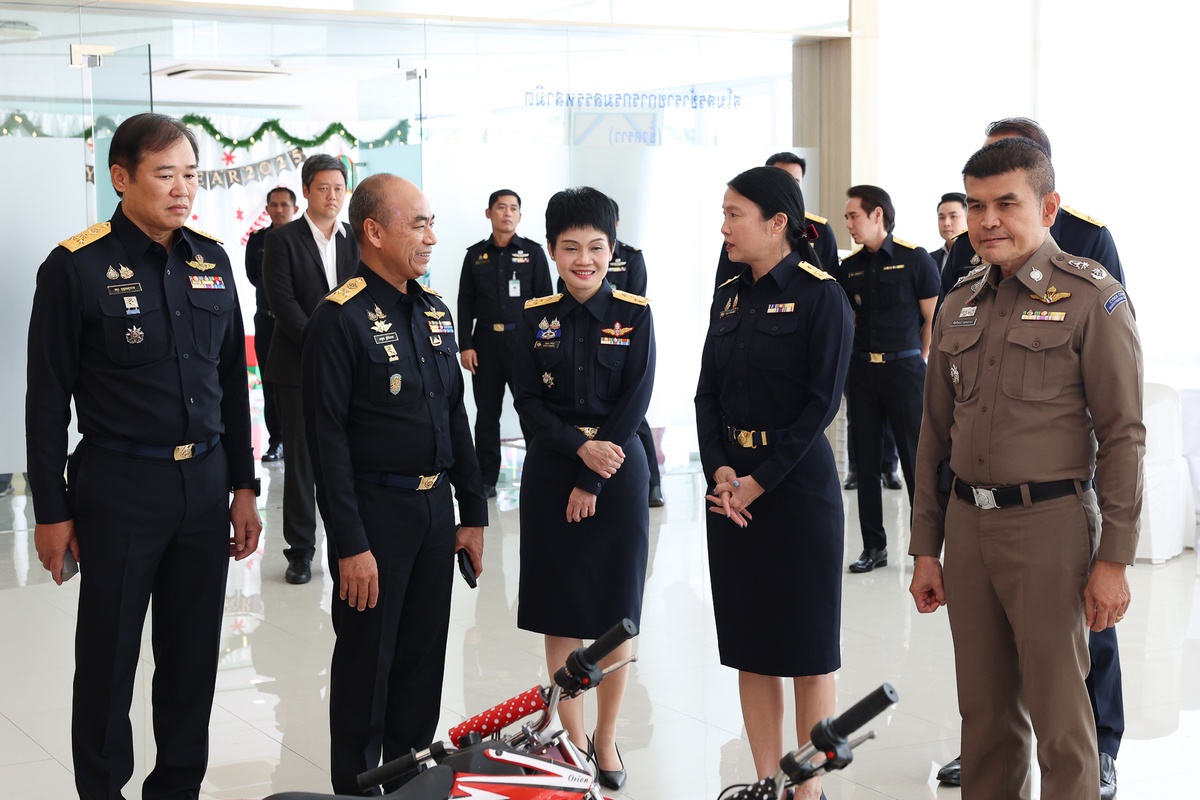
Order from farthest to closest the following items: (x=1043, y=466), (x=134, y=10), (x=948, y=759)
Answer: (x=134, y=10) < (x=948, y=759) < (x=1043, y=466)

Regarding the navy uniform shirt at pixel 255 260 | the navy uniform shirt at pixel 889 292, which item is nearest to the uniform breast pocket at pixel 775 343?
the navy uniform shirt at pixel 889 292

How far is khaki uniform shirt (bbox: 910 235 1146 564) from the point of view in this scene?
2.60 metres

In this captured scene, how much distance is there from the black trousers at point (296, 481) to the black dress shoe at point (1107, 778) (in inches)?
138

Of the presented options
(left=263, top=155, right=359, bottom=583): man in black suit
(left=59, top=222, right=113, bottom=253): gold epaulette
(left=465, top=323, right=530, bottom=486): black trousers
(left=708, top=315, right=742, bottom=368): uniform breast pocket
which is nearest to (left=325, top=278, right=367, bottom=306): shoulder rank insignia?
(left=59, top=222, right=113, bottom=253): gold epaulette

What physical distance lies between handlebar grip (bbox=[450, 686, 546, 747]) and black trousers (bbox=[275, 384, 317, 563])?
3868 millimetres

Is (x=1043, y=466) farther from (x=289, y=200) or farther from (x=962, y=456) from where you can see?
(x=289, y=200)

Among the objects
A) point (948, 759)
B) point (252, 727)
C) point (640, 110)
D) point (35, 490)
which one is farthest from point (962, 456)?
point (640, 110)

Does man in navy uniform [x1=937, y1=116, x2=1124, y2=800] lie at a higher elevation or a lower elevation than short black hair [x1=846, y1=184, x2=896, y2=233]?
lower

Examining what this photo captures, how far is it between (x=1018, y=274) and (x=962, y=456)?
16.5 inches

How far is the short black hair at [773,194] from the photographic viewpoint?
3168 mm

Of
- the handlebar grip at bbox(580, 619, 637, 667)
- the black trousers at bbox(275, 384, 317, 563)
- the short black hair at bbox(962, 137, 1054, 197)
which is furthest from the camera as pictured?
the black trousers at bbox(275, 384, 317, 563)

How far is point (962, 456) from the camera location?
9.25ft

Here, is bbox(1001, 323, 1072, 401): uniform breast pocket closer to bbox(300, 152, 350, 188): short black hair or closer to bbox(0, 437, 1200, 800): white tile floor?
bbox(0, 437, 1200, 800): white tile floor

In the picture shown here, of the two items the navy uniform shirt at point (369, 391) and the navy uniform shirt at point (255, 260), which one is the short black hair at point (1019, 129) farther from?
the navy uniform shirt at point (255, 260)
